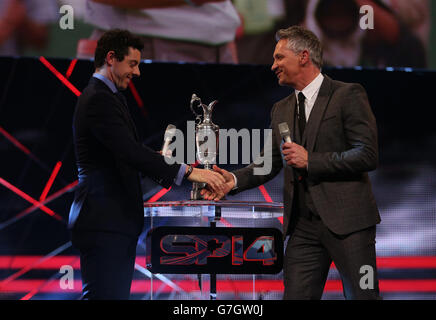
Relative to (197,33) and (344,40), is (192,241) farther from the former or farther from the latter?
(344,40)

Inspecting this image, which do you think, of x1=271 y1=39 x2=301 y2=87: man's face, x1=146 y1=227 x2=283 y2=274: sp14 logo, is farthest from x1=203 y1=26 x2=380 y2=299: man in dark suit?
x1=146 y1=227 x2=283 y2=274: sp14 logo

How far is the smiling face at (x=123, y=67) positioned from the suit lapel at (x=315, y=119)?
2.70 ft

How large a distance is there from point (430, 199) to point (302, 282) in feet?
A: 8.59

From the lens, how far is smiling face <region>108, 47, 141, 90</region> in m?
2.35

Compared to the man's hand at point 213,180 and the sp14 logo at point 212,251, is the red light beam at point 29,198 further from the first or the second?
the man's hand at point 213,180

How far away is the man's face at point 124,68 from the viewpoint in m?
2.36

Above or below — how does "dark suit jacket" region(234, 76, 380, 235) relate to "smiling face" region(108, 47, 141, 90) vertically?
below

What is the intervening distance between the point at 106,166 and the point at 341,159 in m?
1.00

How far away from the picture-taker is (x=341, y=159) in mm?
2178

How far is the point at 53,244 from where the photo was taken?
4188 mm

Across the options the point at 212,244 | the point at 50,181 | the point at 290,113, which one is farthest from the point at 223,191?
the point at 50,181

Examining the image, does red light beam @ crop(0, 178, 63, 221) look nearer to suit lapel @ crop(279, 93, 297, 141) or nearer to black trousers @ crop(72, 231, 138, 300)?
black trousers @ crop(72, 231, 138, 300)

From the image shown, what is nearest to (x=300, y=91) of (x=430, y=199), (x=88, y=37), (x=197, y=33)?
(x=197, y=33)

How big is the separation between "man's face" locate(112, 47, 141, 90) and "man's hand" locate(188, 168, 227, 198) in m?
0.56
